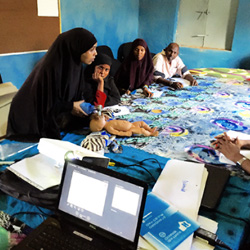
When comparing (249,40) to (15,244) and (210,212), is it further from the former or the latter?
(15,244)

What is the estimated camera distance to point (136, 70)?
2.77m

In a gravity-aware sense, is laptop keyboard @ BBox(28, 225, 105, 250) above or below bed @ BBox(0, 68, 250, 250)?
above

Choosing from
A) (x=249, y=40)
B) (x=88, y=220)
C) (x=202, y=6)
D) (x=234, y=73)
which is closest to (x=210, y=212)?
(x=88, y=220)

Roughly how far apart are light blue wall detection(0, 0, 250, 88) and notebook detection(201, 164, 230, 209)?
8.17ft

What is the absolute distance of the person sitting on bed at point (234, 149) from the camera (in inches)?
46.6

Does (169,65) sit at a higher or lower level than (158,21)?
lower

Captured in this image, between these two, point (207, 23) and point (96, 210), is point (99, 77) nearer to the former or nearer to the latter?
point (96, 210)

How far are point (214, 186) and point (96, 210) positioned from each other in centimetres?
50

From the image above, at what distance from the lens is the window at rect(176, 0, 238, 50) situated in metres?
4.28

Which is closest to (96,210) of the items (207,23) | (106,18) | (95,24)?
(95,24)

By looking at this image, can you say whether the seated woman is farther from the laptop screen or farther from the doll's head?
the laptop screen

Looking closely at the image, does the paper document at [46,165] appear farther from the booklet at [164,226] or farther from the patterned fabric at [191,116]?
the patterned fabric at [191,116]

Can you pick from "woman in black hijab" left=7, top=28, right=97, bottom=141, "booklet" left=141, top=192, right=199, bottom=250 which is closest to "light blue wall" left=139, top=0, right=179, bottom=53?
"woman in black hijab" left=7, top=28, right=97, bottom=141

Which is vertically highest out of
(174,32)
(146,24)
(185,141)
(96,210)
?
(146,24)
